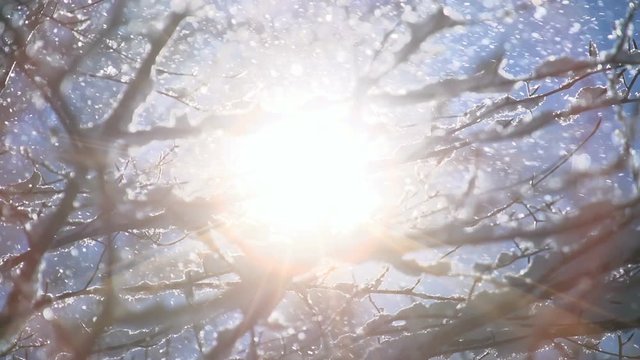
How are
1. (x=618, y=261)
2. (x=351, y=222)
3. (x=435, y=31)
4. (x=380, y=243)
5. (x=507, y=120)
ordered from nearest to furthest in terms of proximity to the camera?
(x=618, y=261)
(x=380, y=243)
(x=351, y=222)
(x=507, y=120)
(x=435, y=31)

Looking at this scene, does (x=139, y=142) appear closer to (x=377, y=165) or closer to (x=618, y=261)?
(x=377, y=165)

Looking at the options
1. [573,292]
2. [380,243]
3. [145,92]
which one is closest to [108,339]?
[145,92]

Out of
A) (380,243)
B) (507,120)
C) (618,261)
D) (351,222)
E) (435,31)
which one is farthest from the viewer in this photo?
(435,31)

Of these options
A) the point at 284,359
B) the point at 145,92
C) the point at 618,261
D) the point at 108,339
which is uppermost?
the point at 145,92

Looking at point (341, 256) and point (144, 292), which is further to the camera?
point (144, 292)

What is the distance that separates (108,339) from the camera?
3439mm

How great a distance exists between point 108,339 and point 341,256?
6.17 ft

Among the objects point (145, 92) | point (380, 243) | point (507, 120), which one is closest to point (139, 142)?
point (145, 92)

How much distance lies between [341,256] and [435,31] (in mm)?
1891

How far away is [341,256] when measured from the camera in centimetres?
260

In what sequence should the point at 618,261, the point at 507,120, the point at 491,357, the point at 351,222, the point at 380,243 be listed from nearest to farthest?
the point at 618,261 → the point at 380,243 → the point at 351,222 → the point at 507,120 → the point at 491,357

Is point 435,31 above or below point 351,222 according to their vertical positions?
above

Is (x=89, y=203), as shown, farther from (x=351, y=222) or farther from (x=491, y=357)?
(x=491, y=357)

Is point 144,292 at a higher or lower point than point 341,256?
lower
